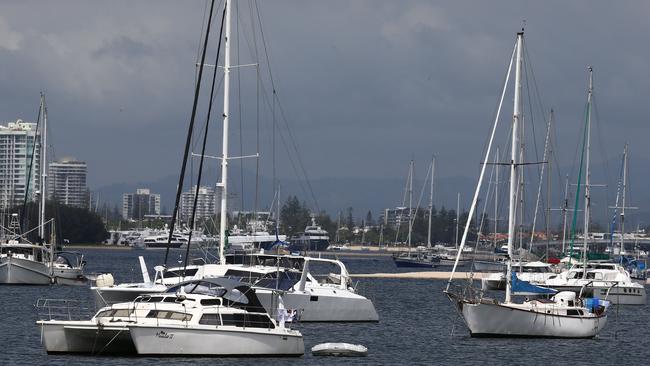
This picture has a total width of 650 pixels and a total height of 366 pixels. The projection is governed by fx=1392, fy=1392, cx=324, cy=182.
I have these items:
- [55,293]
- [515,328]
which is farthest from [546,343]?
[55,293]

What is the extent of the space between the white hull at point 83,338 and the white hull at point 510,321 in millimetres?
18849

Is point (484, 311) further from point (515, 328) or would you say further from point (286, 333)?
point (286, 333)

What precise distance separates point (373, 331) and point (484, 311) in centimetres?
914

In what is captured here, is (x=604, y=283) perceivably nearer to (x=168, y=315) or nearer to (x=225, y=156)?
(x=225, y=156)

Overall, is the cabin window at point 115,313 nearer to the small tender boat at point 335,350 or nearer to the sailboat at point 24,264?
the small tender boat at point 335,350

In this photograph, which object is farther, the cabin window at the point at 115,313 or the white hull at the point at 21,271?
the white hull at the point at 21,271

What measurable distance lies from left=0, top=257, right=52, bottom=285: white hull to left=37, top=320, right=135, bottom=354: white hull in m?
59.1

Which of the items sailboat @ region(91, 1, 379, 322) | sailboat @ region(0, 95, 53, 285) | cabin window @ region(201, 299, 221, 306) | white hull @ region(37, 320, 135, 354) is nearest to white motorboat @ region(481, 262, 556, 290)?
sailboat @ region(0, 95, 53, 285)

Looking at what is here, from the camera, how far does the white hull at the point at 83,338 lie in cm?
5300

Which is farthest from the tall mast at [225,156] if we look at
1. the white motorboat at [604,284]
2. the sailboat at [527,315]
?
the white motorboat at [604,284]

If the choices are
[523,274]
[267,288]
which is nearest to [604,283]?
[523,274]

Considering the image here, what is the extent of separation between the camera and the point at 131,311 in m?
52.3

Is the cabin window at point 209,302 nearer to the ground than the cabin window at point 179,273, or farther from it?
nearer to the ground

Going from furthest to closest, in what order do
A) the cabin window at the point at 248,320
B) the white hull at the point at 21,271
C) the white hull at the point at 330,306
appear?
1. the white hull at the point at 21,271
2. the white hull at the point at 330,306
3. the cabin window at the point at 248,320
